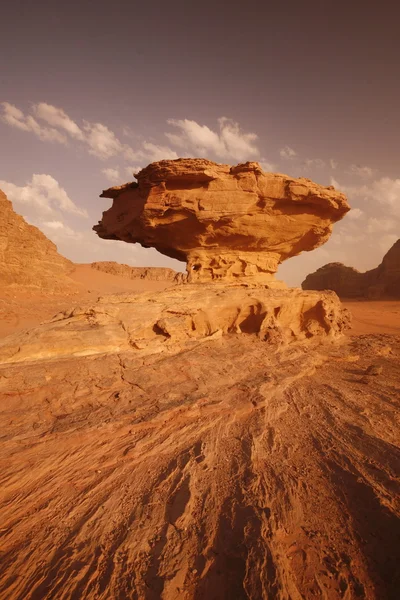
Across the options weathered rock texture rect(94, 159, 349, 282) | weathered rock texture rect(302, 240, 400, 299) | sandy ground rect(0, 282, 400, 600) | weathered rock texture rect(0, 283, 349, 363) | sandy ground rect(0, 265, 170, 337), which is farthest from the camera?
weathered rock texture rect(302, 240, 400, 299)

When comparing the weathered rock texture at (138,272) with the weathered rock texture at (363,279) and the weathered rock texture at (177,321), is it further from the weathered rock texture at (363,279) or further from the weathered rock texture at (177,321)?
the weathered rock texture at (177,321)

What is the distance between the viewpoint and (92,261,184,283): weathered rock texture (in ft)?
156

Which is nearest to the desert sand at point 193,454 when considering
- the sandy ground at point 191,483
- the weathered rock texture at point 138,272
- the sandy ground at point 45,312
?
the sandy ground at point 191,483

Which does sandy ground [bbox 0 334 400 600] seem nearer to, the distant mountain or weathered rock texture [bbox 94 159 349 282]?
weathered rock texture [bbox 94 159 349 282]

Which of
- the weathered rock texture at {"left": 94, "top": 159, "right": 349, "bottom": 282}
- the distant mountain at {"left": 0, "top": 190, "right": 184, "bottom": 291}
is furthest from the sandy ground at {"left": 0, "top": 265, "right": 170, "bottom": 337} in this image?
the weathered rock texture at {"left": 94, "top": 159, "right": 349, "bottom": 282}

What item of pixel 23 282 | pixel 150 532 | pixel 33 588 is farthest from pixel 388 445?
pixel 23 282

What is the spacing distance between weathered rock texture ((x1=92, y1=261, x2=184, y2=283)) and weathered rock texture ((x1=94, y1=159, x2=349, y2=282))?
3588cm

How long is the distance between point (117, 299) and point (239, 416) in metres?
4.11

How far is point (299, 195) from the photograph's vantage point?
26.2ft

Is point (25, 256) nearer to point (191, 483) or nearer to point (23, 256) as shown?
point (23, 256)

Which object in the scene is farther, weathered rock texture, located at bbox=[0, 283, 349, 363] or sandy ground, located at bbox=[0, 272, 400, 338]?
sandy ground, located at bbox=[0, 272, 400, 338]

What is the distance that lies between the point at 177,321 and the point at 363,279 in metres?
37.6

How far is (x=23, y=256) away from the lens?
21625mm

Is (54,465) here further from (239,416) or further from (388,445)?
(388,445)
